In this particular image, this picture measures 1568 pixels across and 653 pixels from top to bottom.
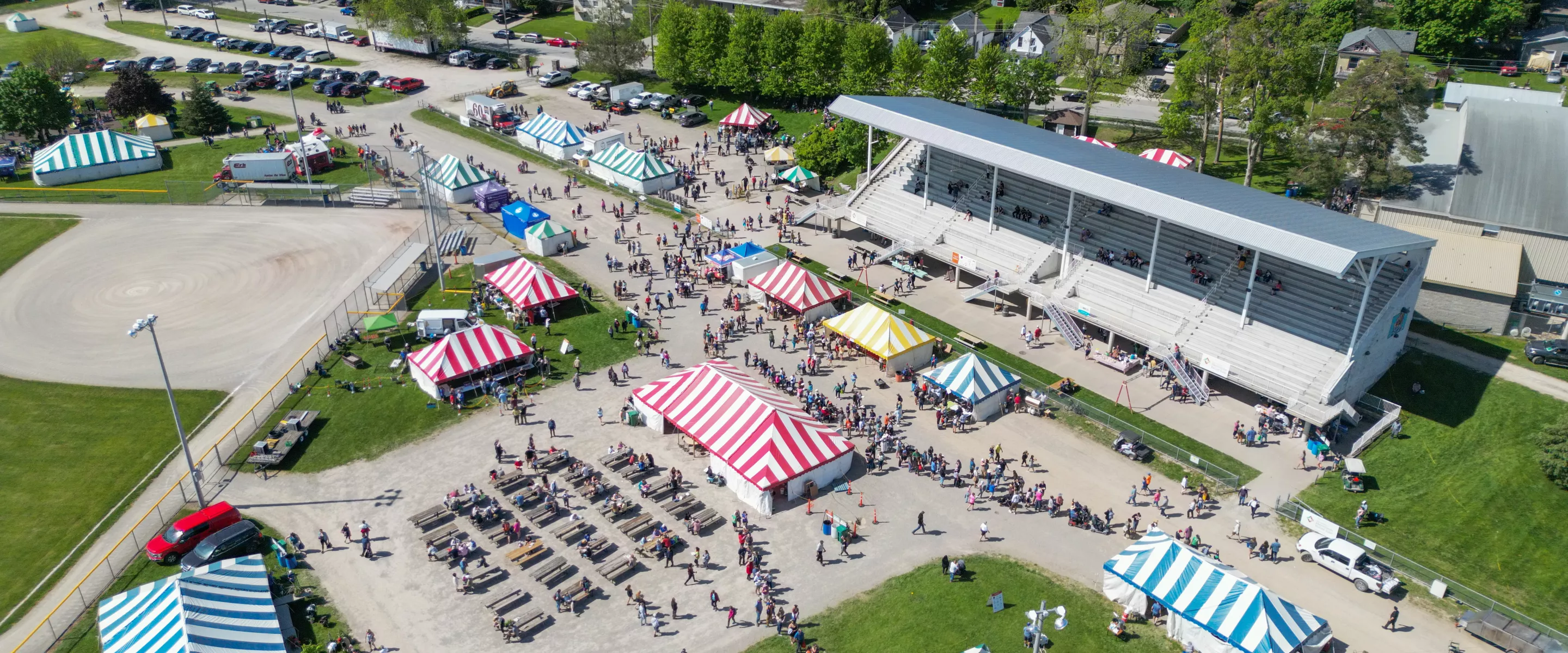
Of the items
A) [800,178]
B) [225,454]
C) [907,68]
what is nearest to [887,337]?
[800,178]

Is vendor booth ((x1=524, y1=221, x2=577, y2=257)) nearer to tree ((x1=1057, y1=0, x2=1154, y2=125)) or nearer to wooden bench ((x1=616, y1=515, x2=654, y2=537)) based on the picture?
wooden bench ((x1=616, y1=515, x2=654, y2=537))

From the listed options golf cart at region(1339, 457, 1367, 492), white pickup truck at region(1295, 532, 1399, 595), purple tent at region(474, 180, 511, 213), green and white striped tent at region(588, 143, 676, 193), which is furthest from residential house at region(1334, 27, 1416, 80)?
purple tent at region(474, 180, 511, 213)

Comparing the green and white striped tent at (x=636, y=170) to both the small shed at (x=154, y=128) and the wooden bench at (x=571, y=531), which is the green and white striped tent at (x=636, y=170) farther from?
the small shed at (x=154, y=128)

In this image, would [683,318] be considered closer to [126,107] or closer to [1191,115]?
[1191,115]

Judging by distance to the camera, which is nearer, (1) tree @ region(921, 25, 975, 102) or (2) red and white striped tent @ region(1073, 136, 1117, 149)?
(2) red and white striped tent @ region(1073, 136, 1117, 149)

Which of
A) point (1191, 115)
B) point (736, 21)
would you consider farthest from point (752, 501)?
point (736, 21)

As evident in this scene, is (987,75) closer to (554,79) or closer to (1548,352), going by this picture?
(1548,352)
